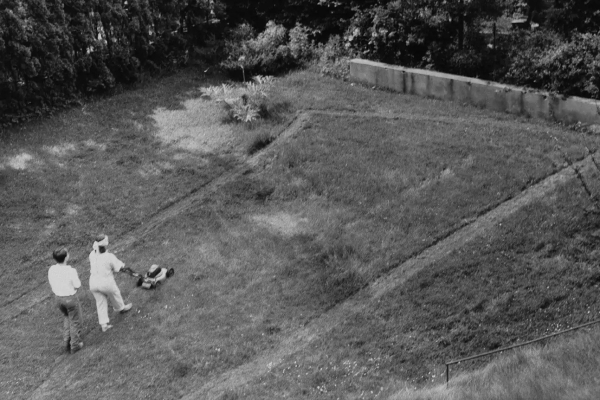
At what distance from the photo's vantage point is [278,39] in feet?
72.5

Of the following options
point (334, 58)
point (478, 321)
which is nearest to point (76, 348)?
point (478, 321)

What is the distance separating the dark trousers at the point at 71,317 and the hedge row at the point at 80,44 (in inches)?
309

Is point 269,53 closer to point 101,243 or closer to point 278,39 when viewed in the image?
point 278,39

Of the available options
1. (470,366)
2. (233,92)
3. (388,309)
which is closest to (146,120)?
(233,92)

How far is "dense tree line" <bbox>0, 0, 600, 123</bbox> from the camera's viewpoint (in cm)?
1831

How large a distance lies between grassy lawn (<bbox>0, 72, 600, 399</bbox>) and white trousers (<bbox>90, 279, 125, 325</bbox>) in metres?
0.33

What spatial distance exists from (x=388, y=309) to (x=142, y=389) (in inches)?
156

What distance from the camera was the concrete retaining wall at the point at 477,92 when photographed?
16859 millimetres

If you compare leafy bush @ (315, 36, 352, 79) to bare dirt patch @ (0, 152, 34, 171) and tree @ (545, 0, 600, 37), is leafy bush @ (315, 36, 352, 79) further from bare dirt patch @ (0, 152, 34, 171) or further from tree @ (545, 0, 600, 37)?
bare dirt patch @ (0, 152, 34, 171)

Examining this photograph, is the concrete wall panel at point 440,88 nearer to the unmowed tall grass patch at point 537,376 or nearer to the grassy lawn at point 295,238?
the grassy lawn at point 295,238

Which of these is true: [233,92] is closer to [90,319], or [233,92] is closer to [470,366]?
[90,319]

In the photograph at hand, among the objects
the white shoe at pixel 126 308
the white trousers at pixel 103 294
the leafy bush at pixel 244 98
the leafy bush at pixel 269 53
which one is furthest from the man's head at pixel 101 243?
the leafy bush at pixel 269 53

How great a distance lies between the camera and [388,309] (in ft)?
42.5

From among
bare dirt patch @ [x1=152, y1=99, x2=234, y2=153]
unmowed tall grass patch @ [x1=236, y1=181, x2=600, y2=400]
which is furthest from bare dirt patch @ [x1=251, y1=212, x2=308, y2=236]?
bare dirt patch @ [x1=152, y1=99, x2=234, y2=153]
